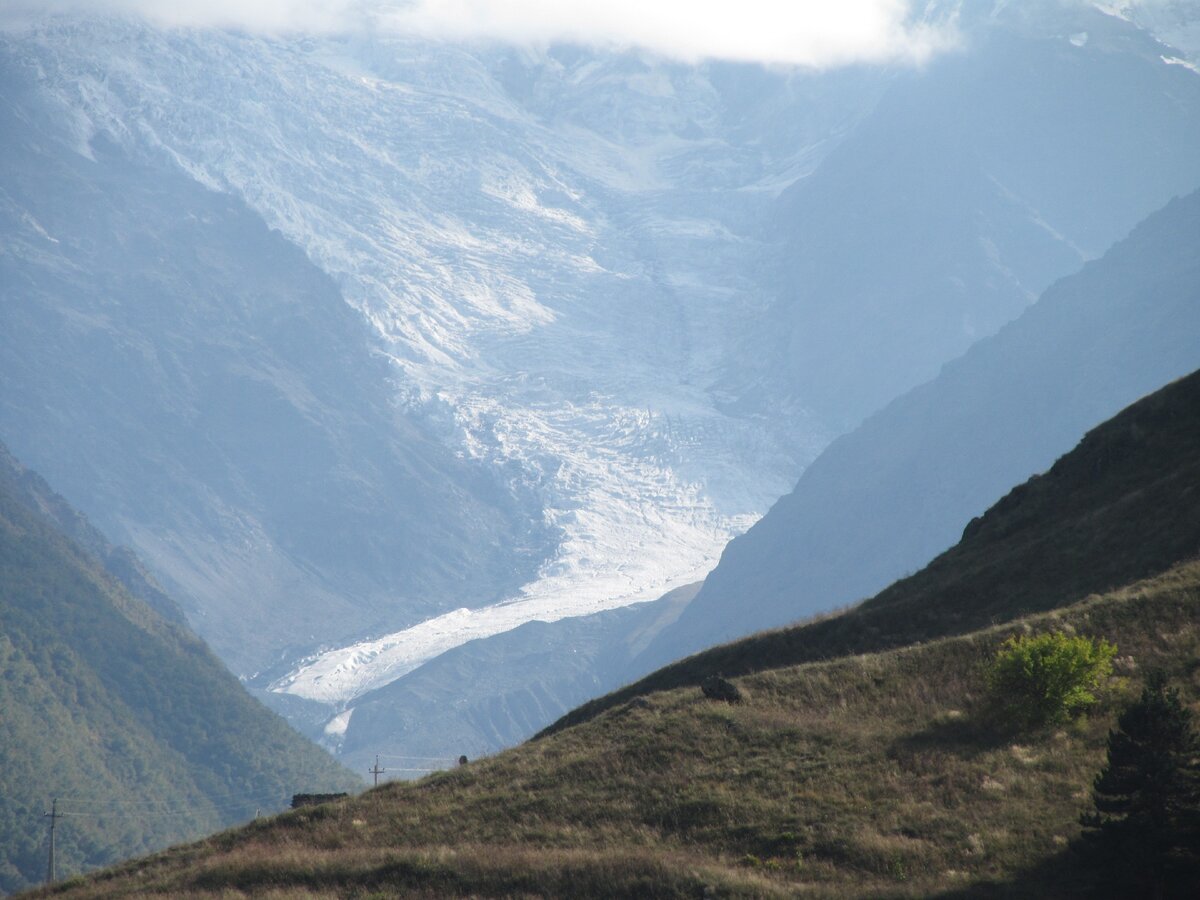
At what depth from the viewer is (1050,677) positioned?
109ft

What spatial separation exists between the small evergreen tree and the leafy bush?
6.24 m

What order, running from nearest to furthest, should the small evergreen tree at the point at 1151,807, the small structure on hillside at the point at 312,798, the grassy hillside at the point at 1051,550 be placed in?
the small evergreen tree at the point at 1151,807 < the grassy hillside at the point at 1051,550 < the small structure on hillside at the point at 312,798

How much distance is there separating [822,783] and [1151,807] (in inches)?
344

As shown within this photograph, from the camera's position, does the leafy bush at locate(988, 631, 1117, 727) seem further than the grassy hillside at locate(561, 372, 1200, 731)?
No

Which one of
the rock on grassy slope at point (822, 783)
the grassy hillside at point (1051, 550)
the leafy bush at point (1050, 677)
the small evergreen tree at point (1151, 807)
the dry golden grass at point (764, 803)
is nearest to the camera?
the small evergreen tree at point (1151, 807)

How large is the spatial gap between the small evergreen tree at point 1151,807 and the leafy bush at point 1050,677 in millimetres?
6243

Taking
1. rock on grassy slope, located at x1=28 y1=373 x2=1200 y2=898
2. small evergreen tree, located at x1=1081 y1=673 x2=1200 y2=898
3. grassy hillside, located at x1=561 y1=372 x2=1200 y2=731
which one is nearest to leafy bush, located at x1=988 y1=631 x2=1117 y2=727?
rock on grassy slope, located at x1=28 y1=373 x2=1200 y2=898

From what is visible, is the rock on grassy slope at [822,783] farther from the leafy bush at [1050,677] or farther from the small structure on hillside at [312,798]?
the small structure on hillside at [312,798]

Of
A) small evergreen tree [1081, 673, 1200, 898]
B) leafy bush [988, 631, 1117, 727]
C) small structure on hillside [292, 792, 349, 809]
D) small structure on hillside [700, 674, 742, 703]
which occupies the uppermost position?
small structure on hillside [292, 792, 349, 809]

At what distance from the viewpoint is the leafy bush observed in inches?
1310

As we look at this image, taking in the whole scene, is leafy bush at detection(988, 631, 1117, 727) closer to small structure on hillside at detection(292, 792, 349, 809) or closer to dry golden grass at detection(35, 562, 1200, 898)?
dry golden grass at detection(35, 562, 1200, 898)

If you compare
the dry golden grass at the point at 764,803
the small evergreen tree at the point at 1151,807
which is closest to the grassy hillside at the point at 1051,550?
the dry golden grass at the point at 764,803

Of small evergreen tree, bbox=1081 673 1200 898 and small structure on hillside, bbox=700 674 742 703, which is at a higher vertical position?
small structure on hillside, bbox=700 674 742 703

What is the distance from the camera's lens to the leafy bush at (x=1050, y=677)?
33.3m
